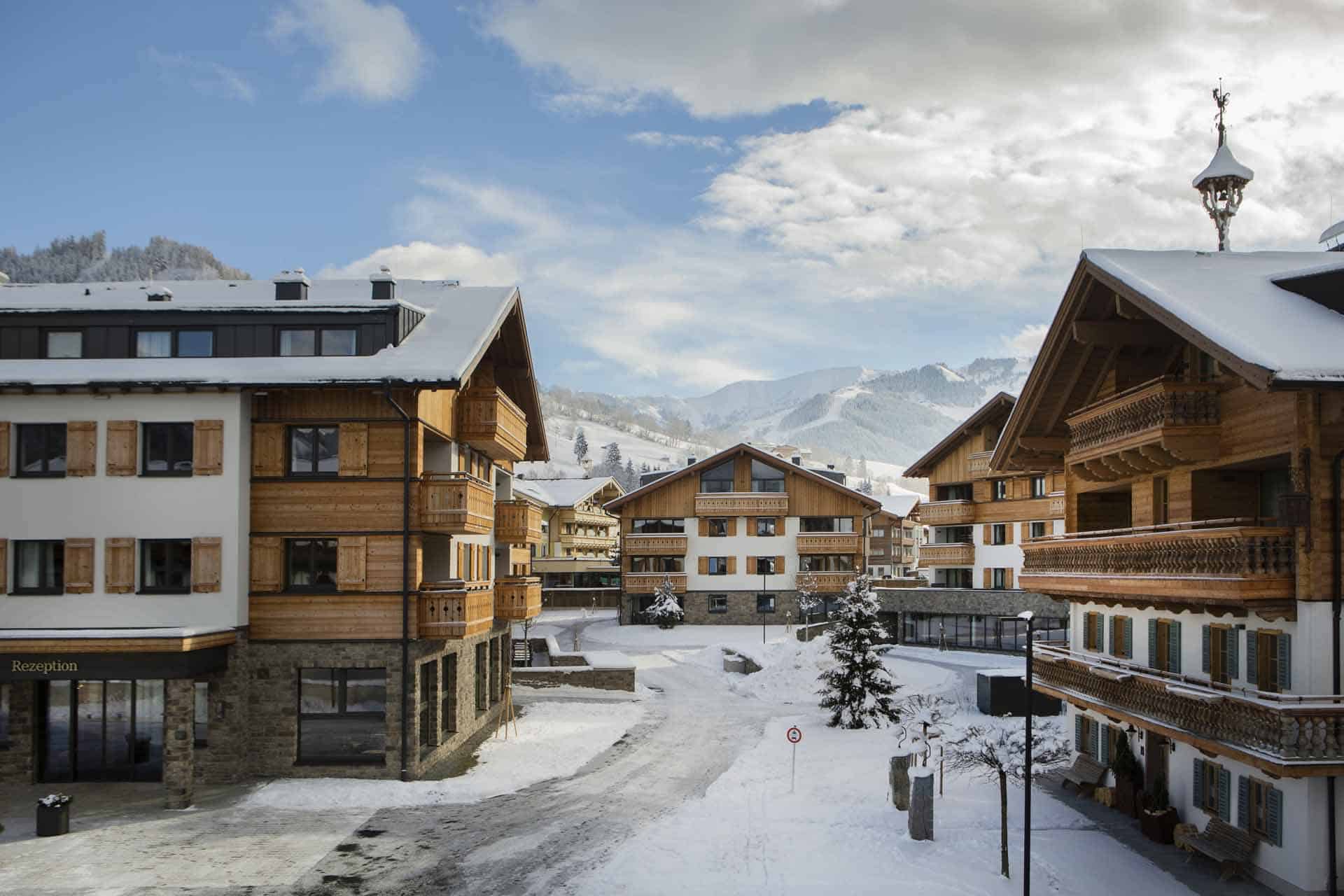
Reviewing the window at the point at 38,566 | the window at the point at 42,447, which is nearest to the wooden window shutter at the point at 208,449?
the window at the point at 42,447

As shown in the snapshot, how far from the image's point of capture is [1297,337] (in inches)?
738

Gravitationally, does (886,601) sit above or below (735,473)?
below

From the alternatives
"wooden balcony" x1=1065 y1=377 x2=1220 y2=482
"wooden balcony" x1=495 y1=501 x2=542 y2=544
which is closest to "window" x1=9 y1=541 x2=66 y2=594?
"wooden balcony" x1=495 y1=501 x2=542 y2=544

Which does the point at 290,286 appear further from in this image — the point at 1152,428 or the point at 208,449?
the point at 1152,428

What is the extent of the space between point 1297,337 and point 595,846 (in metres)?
16.7

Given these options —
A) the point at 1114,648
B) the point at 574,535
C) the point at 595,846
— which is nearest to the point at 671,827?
the point at 595,846

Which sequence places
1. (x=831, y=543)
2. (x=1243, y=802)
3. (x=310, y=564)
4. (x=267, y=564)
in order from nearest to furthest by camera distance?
(x=1243, y=802)
(x=267, y=564)
(x=310, y=564)
(x=831, y=543)

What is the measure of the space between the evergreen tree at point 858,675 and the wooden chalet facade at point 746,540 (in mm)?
31358

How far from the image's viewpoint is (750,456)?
235 feet

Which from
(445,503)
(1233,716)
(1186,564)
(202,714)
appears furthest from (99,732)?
(1233,716)

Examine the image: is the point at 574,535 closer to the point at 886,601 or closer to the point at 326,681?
the point at 886,601

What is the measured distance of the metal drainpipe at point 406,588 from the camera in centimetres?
2823

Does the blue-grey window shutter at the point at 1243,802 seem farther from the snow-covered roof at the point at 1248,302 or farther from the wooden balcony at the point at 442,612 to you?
the wooden balcony at the point at 442,612

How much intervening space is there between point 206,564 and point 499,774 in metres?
9.59
